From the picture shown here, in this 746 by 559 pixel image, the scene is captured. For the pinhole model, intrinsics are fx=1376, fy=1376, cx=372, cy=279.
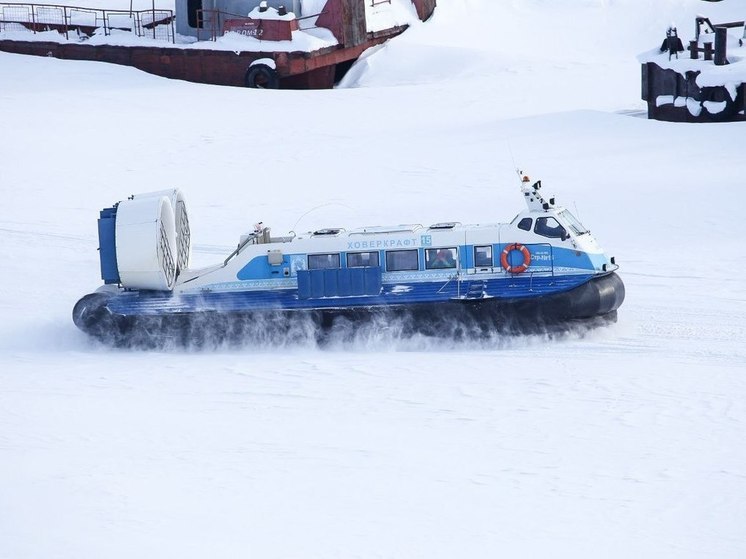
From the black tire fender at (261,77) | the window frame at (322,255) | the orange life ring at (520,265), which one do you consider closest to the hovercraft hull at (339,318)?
the orange life ring at (520,265)

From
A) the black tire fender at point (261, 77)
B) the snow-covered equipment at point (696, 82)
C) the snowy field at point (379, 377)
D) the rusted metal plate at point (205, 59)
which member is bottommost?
the snowy field at point (379, 377)

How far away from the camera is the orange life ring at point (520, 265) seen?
13242 millimetres

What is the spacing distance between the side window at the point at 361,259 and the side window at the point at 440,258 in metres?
0.52

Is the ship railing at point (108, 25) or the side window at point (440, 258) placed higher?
the ship railing at point (108, 25)

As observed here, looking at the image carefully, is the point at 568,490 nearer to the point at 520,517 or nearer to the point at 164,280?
the point at 520,517

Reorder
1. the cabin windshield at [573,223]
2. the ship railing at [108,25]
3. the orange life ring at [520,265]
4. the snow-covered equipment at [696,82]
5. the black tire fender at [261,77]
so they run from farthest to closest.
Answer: the ship railing at [108,25]
the black tire fender at [261,77]
the snow-covered equipment at [696,82]
the cabin windshield at [573,223]
the orange life ring at [520,265]

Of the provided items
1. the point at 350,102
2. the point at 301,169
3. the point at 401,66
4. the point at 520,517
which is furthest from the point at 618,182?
the point at 520,517

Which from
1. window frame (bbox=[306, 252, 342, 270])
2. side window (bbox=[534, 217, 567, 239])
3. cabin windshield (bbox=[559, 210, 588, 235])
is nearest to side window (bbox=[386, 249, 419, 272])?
window frame (bbox=[306, 252, 342, 270])

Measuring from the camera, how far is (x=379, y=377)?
1254 centimetres

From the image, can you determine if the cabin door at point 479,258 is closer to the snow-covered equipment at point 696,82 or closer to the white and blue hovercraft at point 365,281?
the white and blue hovercraft at point 365,281

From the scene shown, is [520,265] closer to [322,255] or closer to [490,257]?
[490,257]

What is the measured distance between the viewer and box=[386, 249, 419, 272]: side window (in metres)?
13.4

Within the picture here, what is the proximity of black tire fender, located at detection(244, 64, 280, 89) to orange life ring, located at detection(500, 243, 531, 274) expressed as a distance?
528 inches

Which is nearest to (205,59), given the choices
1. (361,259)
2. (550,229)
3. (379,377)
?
(361,259)
